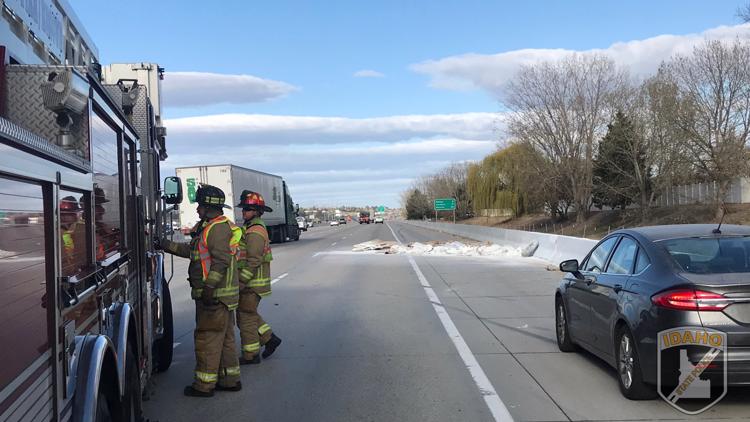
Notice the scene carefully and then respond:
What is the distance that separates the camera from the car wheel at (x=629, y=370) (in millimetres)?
5660

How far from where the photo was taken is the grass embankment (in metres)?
34.0

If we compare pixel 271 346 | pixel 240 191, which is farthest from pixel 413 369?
pixel 240 191

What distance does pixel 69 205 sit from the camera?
329 centimetres

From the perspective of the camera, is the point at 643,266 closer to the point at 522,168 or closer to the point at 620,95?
the point at 620,95

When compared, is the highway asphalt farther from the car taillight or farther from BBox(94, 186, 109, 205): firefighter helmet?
BBox(94, 186, 109, 205): firefighter helmet

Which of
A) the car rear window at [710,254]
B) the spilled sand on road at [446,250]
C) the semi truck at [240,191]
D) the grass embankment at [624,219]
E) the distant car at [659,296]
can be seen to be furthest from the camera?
the grass embankment at [624,219]

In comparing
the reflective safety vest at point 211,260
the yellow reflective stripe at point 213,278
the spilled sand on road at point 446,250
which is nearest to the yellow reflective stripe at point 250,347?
the reflective safety vest at point 211,260

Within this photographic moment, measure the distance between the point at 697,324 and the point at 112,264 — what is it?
439cm

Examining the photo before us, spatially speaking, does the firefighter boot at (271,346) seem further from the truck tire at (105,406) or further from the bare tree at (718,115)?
the bare tree at (718,115)

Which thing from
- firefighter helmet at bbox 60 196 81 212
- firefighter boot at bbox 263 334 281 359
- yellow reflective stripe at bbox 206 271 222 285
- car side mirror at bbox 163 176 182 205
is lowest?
firefighter boot at bbox 263 334 281 359

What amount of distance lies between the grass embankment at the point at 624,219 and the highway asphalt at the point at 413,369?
79.9 ft

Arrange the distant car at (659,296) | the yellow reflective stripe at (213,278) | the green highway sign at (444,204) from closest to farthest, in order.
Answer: the distant car at (659,296) → the yellow reflective stripe at (213,278) → the green highway sign at (444,204)

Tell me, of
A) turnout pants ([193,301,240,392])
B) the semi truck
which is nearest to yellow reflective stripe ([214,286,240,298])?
turnout pants ([193,301,240,392])

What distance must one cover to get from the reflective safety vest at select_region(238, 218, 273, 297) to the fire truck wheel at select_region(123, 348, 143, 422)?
259 centimetres
